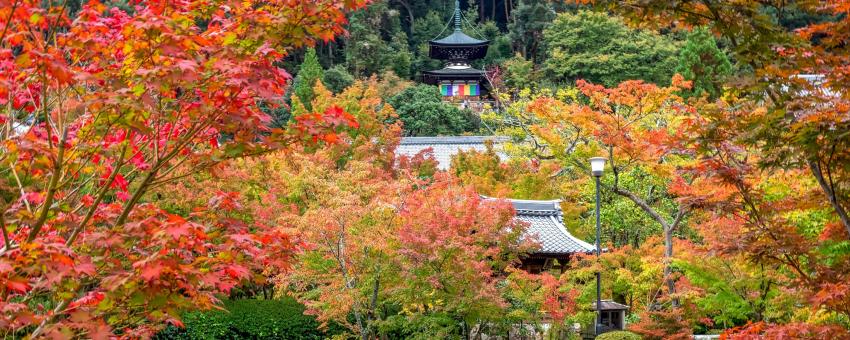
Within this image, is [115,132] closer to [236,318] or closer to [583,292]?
[583,292]

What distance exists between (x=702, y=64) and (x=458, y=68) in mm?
12478

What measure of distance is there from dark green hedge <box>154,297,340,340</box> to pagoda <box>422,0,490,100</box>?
2439cm

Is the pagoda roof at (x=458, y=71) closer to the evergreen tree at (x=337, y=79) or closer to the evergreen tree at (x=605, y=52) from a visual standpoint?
the evergreen tree at (x=605, y=52)

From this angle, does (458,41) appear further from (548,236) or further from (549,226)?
(548,236)

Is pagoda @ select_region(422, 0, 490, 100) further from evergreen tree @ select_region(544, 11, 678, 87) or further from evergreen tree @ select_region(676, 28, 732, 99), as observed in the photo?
evergreen tree @ select_region(676, 28, 732, 99)

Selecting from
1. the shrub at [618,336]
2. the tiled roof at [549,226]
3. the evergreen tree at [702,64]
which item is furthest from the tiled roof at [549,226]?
the evergreen tree at [702,64]

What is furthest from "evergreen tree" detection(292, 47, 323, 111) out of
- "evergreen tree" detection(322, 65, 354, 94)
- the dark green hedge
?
the dark green hedge

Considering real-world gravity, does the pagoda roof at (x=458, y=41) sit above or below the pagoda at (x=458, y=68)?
above

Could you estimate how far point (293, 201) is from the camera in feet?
50.6

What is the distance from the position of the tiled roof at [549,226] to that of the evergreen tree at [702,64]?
13.3 m

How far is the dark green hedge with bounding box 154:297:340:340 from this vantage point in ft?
47.5

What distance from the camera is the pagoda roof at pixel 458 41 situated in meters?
38.9

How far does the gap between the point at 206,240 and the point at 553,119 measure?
Result: 10.9 m

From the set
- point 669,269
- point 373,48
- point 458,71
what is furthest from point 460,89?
point 669,269
